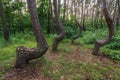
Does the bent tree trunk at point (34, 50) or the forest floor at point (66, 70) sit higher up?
the bent tree trunk at point (34, 50)

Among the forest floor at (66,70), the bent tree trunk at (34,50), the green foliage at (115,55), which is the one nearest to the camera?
the forest floor at (66,70)

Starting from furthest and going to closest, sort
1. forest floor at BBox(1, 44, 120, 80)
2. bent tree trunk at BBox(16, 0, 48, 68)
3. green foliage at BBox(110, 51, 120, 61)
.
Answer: green foliage at BBox(110, 51, 120, 61), bent tree trunk at BBox(16, 0, 48, 68), forest floor at BBox(1, 44, 120, 80)

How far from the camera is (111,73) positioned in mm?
4961

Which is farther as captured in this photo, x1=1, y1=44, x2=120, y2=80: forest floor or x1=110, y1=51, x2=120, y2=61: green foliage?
x1=110, y1=51, x2=120, y2=61: green foliage

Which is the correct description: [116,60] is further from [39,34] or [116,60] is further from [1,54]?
[1,54]

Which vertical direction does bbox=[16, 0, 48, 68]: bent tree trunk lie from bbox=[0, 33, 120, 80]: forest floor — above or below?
above

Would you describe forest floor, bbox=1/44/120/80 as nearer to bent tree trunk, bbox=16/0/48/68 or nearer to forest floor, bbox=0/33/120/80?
forest floor, bbox=0/33/120/80

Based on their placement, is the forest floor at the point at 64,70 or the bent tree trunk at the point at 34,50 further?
the bent tree trunk at the point at 34,50

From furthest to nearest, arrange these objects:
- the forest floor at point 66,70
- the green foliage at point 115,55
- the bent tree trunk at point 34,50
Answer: the green foliage at point 115,55, the bent tree trunk at point 34,50, the forest floor at point 66,70

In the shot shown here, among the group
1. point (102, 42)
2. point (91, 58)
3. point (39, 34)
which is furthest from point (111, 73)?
point (39, 34)

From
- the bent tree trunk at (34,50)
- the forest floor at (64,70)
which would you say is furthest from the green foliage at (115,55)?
the bent tree trunk at (34,50)

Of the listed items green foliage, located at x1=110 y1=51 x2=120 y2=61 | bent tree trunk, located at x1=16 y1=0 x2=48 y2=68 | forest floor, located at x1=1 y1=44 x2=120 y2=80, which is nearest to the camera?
forest floor, located at x1=1 y1=44 x2=120 y2=80

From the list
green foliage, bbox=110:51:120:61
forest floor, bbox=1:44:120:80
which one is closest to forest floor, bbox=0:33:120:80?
forest floor, bbox=1:44:120:80

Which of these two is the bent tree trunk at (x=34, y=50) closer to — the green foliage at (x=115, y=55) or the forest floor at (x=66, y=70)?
the forest floor at (x=66, y=70)
